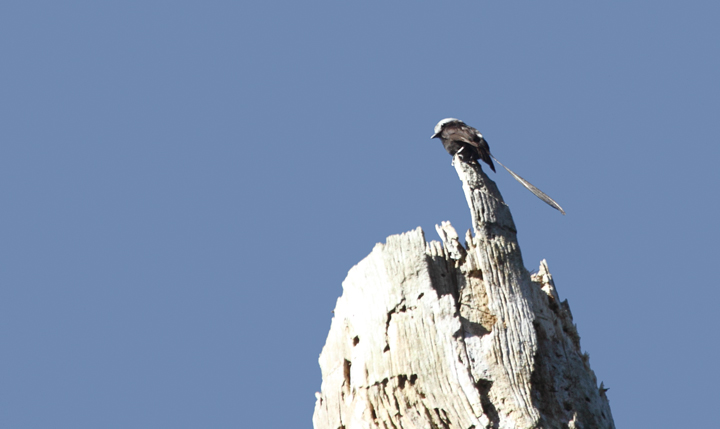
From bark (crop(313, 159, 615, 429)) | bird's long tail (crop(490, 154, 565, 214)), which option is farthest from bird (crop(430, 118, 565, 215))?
bark (crop(313, 159, 615, 429))

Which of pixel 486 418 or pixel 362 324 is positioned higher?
pixel 362 324

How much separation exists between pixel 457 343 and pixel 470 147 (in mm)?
2278

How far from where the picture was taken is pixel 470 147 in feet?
22.7

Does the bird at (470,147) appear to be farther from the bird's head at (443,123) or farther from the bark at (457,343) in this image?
the bark at (457,343)

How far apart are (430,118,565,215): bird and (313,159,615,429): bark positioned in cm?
64

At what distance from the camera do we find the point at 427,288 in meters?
5.55

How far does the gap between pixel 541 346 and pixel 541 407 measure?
0.47 metres

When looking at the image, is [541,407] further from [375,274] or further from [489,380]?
[375,274]

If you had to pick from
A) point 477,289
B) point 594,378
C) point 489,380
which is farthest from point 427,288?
point 594,378

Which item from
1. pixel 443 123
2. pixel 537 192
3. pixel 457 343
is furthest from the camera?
pixel 443 123

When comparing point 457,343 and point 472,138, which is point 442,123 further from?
point 457,343

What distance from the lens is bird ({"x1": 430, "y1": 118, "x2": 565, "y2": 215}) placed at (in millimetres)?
6730

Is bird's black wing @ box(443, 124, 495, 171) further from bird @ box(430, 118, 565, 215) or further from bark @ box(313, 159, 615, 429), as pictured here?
bark @ box(313, 159, 615, 429)

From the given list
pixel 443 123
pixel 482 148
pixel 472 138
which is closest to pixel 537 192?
pixel 482 148
